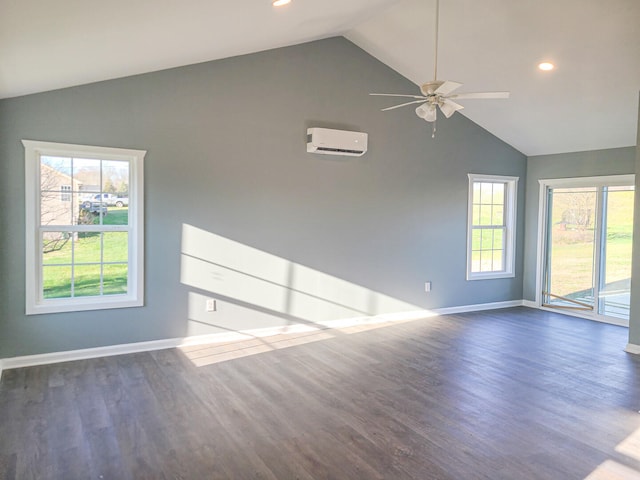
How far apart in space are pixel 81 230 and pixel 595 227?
6.70 metres

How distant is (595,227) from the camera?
668 cm

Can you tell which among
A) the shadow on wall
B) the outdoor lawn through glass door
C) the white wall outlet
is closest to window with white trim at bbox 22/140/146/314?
the shadow on wall

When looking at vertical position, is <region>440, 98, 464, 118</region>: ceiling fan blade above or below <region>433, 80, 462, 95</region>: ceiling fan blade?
below

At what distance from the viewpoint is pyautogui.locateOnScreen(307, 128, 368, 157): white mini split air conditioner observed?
561cm

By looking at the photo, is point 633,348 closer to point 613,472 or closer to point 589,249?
point 589,249

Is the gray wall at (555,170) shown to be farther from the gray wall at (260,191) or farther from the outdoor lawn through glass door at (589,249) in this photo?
the gray wall at (260,191)

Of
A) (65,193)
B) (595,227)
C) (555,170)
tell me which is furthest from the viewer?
(555,170)

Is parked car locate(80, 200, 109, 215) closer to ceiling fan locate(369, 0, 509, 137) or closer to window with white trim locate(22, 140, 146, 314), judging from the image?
window with white trim locate(22, 140, 146, 314)

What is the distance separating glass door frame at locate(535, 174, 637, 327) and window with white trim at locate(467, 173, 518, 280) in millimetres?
402

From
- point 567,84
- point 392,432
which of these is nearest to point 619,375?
point 392,432

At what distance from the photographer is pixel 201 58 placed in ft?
15.8

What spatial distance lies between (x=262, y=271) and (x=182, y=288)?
949 millimetres

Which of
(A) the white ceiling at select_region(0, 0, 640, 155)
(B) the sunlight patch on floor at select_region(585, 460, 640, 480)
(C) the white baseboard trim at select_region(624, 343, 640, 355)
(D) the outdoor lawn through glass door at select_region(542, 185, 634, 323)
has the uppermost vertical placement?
(A) the white ceiling at select_region(0, 0, 640, 155)

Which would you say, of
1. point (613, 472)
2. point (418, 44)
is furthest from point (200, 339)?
point (418, 44)
